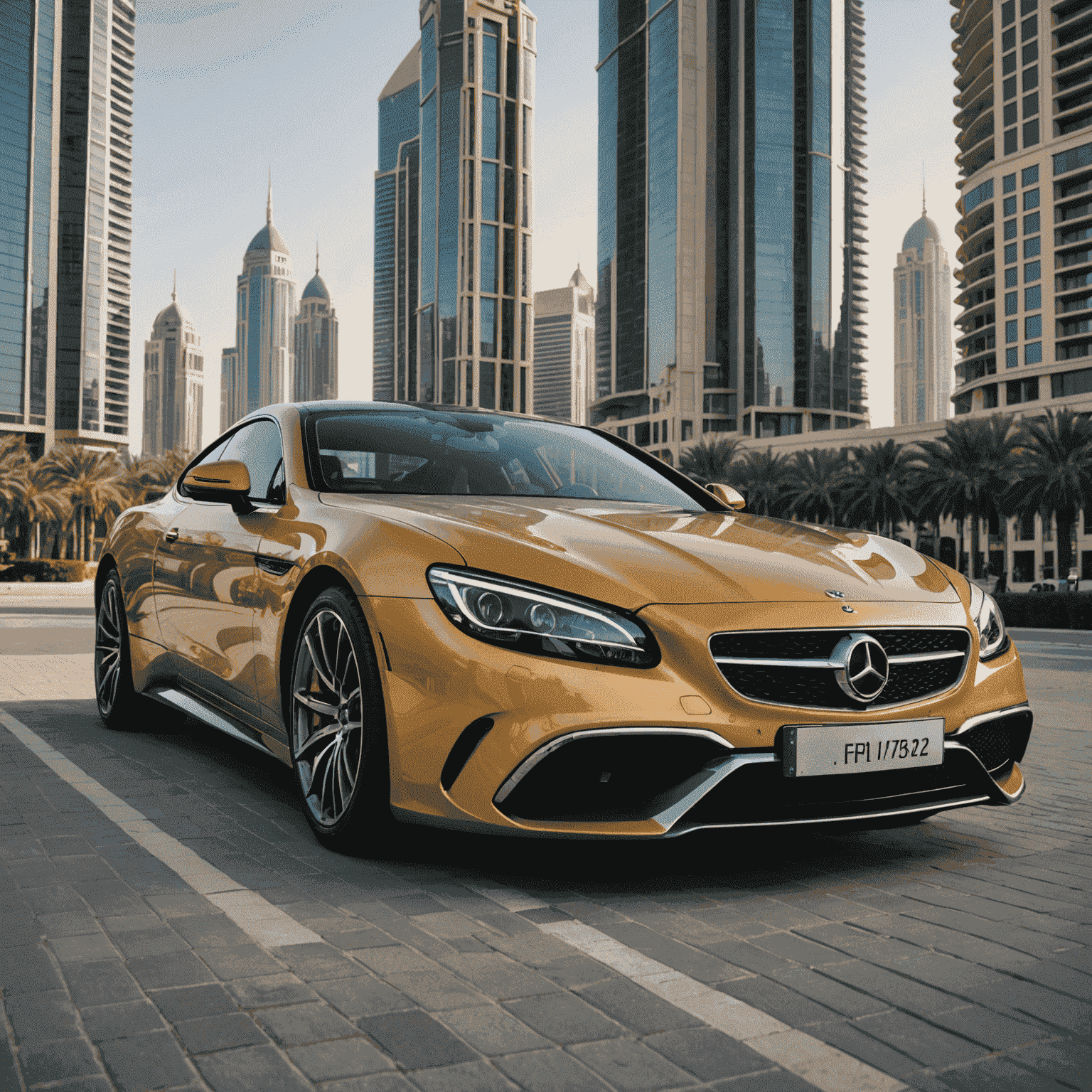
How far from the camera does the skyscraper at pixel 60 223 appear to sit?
11744 centimetres

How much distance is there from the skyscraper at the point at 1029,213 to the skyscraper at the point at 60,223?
3716 inches

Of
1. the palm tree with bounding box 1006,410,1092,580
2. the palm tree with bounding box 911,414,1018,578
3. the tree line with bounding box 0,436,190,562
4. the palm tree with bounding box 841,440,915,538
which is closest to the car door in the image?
the palm tree with bounding box 1006,410,1092,580

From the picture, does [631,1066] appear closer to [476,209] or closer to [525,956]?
[525,956]

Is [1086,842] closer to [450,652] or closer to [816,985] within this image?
[816,985]

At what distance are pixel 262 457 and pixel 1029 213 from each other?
96.2 metres

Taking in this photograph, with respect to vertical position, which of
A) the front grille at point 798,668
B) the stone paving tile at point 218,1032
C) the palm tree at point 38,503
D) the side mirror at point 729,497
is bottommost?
the stone paving tile at point 218,1032

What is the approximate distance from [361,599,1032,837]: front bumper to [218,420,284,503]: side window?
1.47 metres

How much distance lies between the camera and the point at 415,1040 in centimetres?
203

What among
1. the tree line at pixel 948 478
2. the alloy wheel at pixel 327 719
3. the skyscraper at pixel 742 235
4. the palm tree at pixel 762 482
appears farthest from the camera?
the skyscraper at pixel 742 235

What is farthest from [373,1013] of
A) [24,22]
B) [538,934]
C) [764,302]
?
[24,22]

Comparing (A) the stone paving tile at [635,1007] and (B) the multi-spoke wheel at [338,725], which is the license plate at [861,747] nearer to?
(A) the stone paving tile at [635,1007]

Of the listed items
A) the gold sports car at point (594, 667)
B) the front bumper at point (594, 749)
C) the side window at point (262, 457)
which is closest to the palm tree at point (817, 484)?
the side window at point (262, 457)

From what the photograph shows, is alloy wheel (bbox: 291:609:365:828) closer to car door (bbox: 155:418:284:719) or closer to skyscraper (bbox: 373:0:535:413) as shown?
car door (bbox: 155:418:284:719)

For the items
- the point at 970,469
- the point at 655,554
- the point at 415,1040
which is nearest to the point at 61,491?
the point at 970,469
